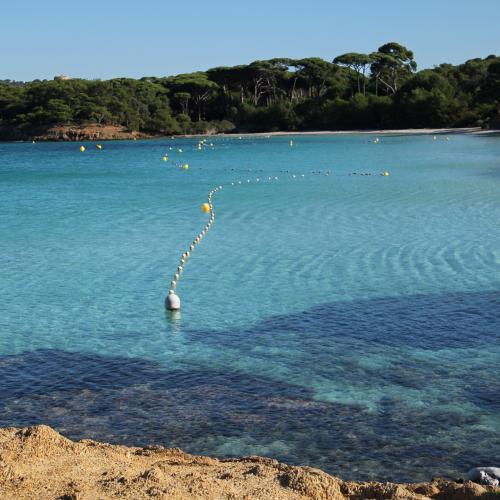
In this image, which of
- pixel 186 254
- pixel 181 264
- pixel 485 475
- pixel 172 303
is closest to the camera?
pixel 485 475

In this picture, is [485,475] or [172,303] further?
[172,303]

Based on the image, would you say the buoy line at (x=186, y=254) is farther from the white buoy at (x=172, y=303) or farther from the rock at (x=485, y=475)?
the rock at (x=485, y=475)

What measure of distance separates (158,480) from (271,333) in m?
6.92

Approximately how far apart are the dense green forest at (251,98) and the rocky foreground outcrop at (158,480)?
111131 mm

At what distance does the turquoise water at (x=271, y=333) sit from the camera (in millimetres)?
9367

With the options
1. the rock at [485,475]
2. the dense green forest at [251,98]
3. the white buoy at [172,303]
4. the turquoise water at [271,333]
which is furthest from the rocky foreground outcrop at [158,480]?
the dense green forest at [251,98]

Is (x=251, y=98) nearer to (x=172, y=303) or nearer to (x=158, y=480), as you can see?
(x=172, y=303)

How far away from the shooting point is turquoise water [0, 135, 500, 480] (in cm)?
937

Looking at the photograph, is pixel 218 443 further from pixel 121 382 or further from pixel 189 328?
pixel 189 328

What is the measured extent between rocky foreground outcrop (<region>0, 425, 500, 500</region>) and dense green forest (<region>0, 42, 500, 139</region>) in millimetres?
111131

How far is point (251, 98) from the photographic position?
137000 millimetres

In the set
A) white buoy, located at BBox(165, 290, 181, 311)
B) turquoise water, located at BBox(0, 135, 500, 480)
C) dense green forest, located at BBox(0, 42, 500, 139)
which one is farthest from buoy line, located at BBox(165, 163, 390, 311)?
dense green forest, located at BBox(0, 42, 500, 139)

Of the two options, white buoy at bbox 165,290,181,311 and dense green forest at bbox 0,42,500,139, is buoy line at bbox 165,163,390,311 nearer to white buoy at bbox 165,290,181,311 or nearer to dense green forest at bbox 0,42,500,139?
white buoy at bbox 165,290,181,311

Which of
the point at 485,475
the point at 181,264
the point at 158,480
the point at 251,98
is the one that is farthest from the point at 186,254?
the point at 251,98
